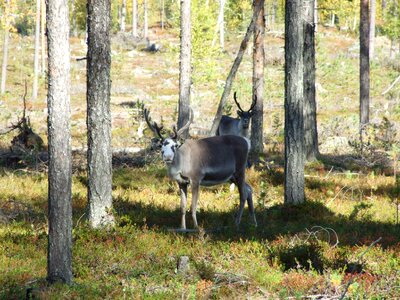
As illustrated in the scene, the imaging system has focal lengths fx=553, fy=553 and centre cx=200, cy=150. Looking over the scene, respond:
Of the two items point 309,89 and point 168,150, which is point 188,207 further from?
point 309,89

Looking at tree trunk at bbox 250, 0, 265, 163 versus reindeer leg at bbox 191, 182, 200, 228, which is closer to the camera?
reindeer leg at bbox 191, 182, 200, 228

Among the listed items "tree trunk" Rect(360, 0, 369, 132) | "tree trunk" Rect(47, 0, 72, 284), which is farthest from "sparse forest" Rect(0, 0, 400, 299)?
"tree trunk" Rect(360, 0, 369, 132)

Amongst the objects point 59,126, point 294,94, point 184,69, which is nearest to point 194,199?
point 294,94

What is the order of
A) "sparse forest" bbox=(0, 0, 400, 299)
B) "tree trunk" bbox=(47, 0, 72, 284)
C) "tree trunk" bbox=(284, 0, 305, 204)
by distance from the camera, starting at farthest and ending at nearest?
"tree trunk" bbox=(284, 0, 305, 204) < "sparse forest" bbox=(0, 0, 400, 299) < "tree trunk" bbox=(47, 0, 72, 284)

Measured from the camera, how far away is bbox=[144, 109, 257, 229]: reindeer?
34.8ft

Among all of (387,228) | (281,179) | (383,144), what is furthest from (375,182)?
(383,144)

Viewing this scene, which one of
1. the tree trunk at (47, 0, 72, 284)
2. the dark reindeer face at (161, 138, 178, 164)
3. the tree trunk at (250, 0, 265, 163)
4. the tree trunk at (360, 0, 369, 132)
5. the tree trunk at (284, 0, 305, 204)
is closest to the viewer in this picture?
the tree trunk at (47, 0, 72, 284)

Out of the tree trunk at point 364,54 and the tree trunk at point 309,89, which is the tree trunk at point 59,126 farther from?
the tree trunk at point 364,54

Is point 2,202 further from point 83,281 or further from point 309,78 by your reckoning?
point 309,78

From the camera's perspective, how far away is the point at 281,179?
1517cm

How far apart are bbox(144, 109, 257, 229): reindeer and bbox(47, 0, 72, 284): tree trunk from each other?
3.40 m

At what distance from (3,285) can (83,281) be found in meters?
1.09

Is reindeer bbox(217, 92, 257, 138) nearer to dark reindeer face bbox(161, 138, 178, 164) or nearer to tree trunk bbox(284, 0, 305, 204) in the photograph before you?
tree trunk bbox(284, 0, 305, 204)

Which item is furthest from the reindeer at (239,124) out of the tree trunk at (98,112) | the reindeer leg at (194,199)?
the tree trunk at (98,112)
